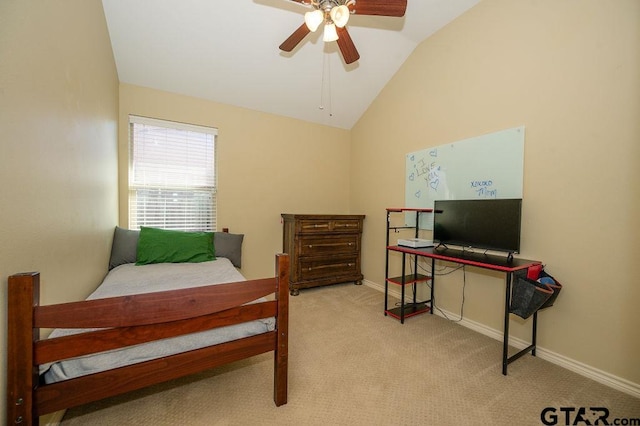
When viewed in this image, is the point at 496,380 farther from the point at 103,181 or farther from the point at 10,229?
the point at 103,181

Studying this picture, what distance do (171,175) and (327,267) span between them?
222 centimetres

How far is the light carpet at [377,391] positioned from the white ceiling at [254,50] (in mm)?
2811

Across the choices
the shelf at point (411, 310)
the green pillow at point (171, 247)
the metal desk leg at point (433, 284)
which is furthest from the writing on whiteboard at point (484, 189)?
the green pillow at point (171, 247)

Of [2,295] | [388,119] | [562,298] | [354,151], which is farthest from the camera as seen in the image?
[354,151]

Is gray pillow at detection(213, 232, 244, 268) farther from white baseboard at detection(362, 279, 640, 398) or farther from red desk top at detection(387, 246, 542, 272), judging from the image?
white baseboard at detection(362, 279, 640, 398)

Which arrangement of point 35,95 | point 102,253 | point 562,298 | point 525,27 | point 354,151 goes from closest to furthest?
point 35,95
point 562,298
point 525,27
point 102,253
point 354,151

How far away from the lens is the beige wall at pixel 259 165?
2.92 meters

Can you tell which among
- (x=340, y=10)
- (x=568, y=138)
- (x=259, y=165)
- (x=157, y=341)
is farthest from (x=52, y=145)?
(x=568, y=138)

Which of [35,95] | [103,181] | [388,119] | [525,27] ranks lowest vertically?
[103,181]

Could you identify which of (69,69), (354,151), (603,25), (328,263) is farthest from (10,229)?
(354,151)

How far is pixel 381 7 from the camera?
1.69 metres

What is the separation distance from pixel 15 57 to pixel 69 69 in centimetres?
59

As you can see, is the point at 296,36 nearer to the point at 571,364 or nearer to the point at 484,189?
the point at 484,189

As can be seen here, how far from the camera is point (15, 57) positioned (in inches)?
36.9
